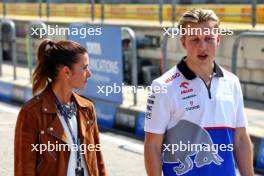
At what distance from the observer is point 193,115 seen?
9.10 ft

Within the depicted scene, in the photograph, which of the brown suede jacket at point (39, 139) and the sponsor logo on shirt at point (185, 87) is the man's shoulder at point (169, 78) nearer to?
the sponsor logo on shirt at point (185, 87)

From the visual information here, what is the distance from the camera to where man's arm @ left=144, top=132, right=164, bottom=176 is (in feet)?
9.18

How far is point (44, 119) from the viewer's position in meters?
2.94

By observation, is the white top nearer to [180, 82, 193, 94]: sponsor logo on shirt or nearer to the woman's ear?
[180, 82, 193, 94]: sponsor logo on shirt

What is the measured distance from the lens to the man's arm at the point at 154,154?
110 inches

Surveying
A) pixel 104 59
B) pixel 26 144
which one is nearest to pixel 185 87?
pixel 26 144

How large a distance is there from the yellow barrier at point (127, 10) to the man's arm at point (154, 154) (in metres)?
8.24

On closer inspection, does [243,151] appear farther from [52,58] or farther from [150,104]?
[52,58]

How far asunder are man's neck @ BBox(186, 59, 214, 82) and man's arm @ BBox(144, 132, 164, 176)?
1.17 ft

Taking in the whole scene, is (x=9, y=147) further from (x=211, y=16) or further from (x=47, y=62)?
(x=211, y=16)

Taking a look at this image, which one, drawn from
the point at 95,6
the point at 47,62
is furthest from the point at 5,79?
the point at 47,62

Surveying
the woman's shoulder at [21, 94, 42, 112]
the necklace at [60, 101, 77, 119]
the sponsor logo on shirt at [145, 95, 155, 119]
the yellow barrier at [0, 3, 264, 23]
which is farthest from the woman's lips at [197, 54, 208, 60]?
the yellow barrier at [0, 3, 264, 23]

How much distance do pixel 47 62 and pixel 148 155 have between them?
2.45 ft

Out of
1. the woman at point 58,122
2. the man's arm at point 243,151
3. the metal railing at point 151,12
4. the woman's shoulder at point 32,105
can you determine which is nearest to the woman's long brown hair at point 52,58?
the woman at point 58,122
